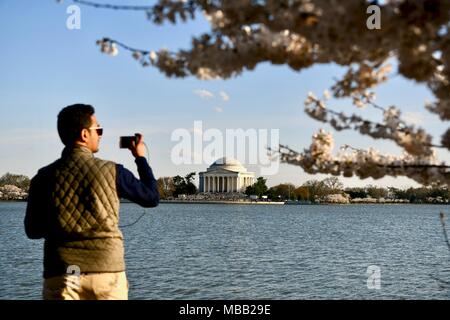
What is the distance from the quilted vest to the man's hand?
25cm

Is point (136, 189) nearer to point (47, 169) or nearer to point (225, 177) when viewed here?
point (47, 169)

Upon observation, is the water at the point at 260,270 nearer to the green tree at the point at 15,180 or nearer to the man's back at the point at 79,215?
the man's back at the point at 79,215

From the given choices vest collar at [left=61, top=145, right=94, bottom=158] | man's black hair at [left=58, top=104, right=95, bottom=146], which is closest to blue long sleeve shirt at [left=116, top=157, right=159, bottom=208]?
vest collar at [left=61, top=145, right=94, bottom=158]

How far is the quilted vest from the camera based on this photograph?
3100mm

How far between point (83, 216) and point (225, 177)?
391ft

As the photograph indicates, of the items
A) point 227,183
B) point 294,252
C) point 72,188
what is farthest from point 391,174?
point 227,183

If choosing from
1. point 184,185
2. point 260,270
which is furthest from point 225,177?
point 260,270

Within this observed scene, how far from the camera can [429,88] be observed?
2354 millimetres

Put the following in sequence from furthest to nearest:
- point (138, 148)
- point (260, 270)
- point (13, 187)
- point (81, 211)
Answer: point (13, 187), point (260, 270), point (138, 148), point (81, 211)

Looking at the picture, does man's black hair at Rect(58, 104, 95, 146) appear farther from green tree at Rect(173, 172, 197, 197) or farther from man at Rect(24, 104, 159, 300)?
green tree at Rect(173, 172, 197, 197)

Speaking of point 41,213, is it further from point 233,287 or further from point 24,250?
point 24,250

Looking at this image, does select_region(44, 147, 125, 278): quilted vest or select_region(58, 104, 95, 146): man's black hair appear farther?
select_region(58, 104, 95, 146): man's black hair

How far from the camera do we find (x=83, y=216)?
310cm

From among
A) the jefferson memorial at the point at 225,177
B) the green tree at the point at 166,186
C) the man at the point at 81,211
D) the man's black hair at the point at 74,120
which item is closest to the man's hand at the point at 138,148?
the man at the point at 81,211
